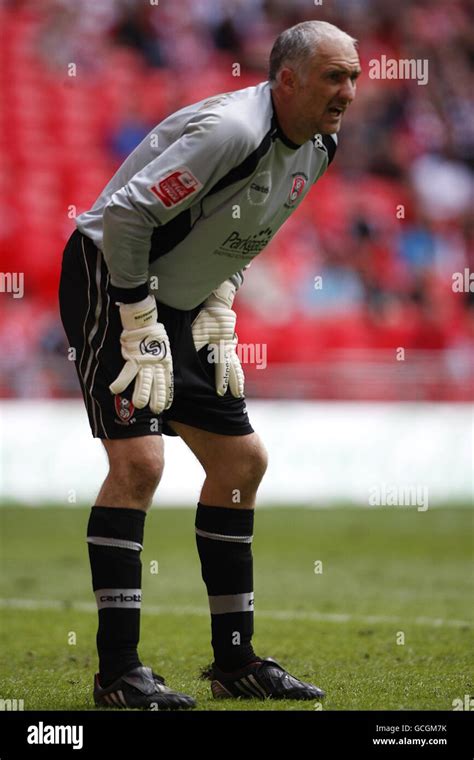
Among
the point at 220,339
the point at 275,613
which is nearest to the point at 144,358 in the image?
the point at 220,339

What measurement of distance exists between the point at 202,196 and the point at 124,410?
798mm

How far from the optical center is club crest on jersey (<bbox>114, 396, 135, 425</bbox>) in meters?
4.60

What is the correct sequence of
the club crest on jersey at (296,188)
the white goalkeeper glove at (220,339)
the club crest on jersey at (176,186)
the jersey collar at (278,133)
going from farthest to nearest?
the white goalkeeper glove at (220,339), the club crest on jersey at (296,188), the jersey collar at (278,133), the club crest on jersey at (176,186)

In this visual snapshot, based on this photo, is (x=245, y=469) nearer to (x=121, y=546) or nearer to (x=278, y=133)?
(x=121, y=546)

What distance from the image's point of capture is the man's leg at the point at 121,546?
4543 millimetres

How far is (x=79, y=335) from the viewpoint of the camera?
4.82 m

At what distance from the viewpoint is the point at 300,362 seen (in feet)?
49.9

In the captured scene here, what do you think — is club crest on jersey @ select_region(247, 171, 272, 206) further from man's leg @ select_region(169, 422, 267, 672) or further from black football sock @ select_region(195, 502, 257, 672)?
black football sock @ select_region(195, 502, 257, 672)

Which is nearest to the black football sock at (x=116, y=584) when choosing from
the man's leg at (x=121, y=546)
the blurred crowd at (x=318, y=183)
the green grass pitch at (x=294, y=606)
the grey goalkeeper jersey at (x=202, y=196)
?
the man's leg at (x=121, y=546)

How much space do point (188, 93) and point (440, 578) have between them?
11117 mm

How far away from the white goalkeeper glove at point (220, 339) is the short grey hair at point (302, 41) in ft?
3.12

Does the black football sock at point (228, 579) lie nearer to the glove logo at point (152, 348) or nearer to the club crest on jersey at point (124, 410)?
the club crest on jersey at point (124, 410)
